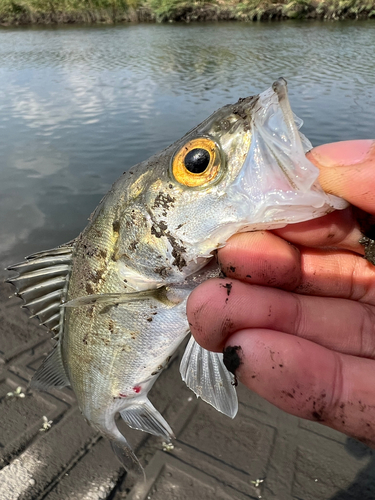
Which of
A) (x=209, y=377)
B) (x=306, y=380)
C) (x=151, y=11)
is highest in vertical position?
(x=151, y=11)

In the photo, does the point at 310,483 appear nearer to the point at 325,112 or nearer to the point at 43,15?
the point at 325,112

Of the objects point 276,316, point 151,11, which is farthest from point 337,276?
point 151,11

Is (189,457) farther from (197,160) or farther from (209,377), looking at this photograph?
(197,160)

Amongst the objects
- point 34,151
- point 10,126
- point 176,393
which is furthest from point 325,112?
point 176,393

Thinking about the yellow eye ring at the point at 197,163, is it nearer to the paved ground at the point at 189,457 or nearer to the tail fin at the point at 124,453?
the tail fin at the point at 124,453

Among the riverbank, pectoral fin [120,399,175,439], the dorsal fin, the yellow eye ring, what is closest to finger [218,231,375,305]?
the yellow eye ring

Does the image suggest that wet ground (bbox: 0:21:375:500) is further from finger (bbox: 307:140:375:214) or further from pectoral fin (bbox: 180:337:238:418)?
finger (bbox: 307:140:375:214)
